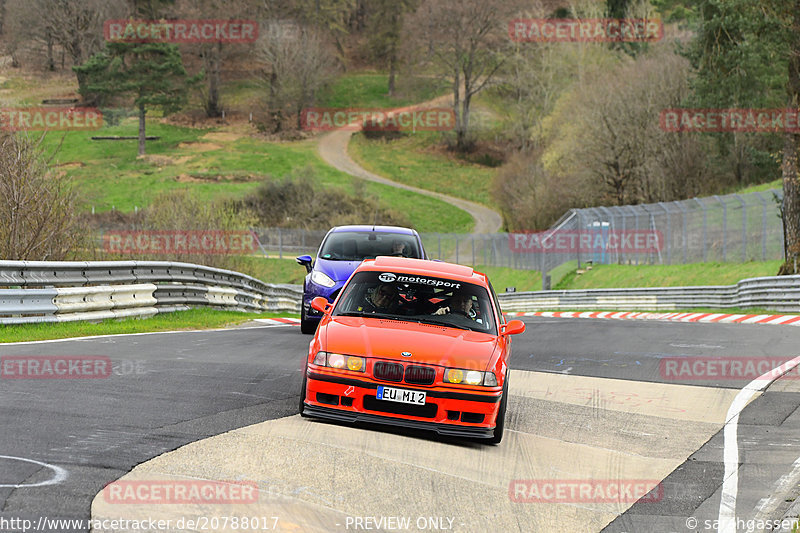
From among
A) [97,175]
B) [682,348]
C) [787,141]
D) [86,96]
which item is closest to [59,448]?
[682,348]

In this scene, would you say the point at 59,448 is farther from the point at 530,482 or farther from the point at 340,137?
the point at 340,137

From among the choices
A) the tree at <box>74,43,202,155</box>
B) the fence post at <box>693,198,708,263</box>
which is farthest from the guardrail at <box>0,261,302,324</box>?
the tree at <box>74,43,202,155</box>

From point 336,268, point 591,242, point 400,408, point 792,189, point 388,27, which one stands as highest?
point 388,27

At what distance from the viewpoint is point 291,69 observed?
105750 mm

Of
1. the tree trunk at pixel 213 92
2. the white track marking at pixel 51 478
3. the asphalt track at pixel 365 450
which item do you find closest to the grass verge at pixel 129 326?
the asphalt track at pixel 365 450

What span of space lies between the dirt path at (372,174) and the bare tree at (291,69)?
16.7ft

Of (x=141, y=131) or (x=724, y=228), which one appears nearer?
(x=724, y=228)

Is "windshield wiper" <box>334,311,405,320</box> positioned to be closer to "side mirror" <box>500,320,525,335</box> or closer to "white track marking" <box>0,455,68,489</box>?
"side mirror" <box>500,320,525,335</box>

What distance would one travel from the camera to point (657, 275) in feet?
133

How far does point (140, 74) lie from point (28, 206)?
79777 mm

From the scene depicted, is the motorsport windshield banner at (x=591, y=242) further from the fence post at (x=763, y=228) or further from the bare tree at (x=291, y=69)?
the bare tree at (x=291, y=69)

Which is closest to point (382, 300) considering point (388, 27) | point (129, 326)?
point (129, 326)

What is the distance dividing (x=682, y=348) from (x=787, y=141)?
16551 millimetres

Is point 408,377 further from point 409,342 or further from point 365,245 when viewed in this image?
point 365,245
